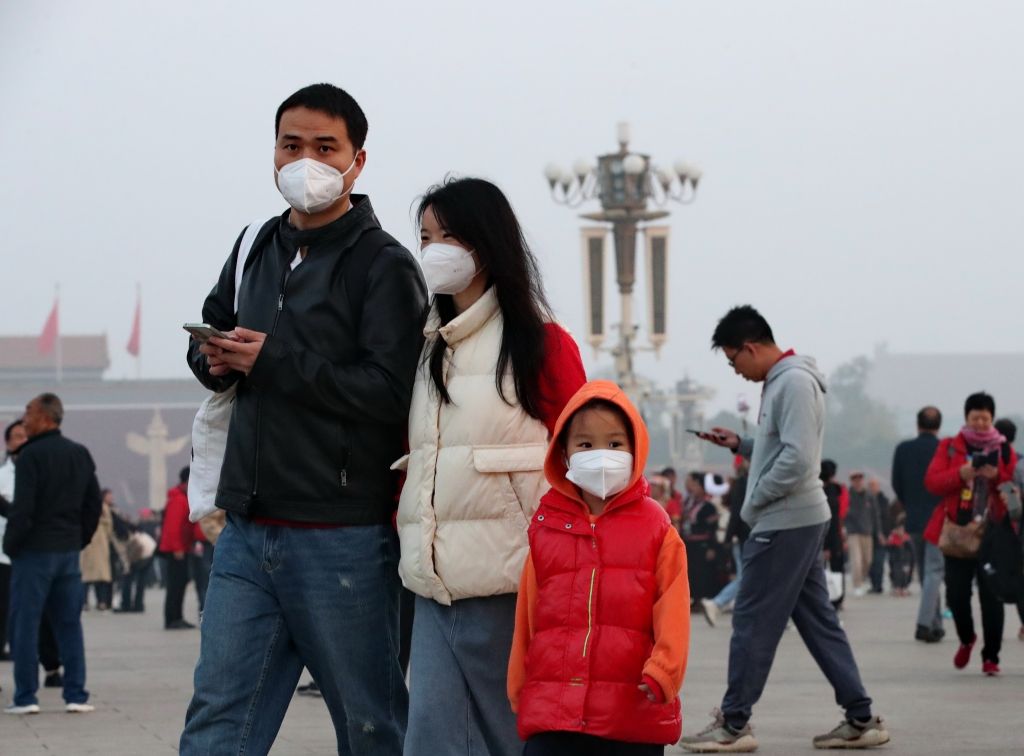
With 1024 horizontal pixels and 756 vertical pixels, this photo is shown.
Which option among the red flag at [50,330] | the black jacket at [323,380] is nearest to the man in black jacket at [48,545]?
the black jacket at [323,380]

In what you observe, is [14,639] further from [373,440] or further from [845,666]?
[373,440]

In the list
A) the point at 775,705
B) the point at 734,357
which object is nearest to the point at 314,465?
the point at 734,357

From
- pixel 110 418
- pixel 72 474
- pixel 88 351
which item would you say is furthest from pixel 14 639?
pixel 88 351

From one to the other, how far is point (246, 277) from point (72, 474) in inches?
233

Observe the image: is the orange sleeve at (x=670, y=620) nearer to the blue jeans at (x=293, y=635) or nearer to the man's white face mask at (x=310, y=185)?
the blue jeans at (x=293, y=635)

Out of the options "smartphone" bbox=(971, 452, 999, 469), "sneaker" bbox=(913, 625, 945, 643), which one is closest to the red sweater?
"sneaker" bbox=(913, 625, 945, 643)

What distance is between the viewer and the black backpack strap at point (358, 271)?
4.04 metres

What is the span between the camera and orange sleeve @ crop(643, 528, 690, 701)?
396 cm

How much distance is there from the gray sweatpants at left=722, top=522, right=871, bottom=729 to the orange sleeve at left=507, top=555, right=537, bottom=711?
318cm

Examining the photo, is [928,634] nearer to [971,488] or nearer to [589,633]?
[971,488]

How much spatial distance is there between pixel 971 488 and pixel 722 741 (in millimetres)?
3520

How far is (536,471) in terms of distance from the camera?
4047 mm

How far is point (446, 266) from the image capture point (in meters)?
4.08

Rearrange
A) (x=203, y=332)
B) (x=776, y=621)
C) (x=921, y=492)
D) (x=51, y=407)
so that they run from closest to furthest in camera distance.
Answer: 1. (x=203, y=332)
2. (x=776, y=621)
3. (x=51, y=407)
4. (x=921, y=492)
